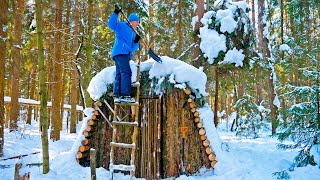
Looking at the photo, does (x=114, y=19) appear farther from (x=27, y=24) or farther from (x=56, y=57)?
(x=27, y=24)

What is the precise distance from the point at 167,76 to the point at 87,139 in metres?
2.64

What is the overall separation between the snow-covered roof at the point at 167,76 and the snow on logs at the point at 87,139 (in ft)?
1.56

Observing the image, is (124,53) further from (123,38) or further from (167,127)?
(167,127)

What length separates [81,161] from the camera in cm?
747

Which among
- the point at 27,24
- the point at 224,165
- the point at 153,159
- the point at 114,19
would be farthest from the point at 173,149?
the point at 27,24

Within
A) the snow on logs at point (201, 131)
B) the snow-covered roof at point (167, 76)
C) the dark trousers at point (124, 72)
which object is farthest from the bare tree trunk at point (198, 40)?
the dark trousers at point (124, 72)

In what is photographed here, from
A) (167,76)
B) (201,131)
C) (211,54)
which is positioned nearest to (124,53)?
(167,76)

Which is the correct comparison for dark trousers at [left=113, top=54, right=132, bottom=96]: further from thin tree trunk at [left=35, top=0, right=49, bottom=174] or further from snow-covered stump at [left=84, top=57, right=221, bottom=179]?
thin tree trunk at [left=35, top=0, right=49, bottom=174]

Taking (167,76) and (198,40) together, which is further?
(198,40)

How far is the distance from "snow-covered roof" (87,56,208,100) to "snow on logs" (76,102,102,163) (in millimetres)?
477

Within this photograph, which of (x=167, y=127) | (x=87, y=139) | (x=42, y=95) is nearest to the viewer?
(x=42, y=95)

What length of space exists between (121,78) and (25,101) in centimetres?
1432

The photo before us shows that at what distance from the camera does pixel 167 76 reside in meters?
7.38

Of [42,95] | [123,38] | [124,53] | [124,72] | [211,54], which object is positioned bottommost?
[42,95]
